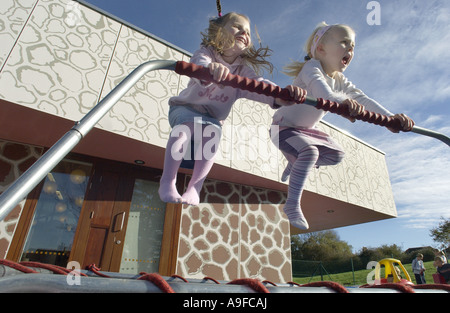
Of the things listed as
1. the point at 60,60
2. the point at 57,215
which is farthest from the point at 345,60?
the point at 57,215

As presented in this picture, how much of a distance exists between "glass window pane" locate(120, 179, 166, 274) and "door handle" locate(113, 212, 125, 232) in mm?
114

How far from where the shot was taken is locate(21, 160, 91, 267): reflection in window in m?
3.23

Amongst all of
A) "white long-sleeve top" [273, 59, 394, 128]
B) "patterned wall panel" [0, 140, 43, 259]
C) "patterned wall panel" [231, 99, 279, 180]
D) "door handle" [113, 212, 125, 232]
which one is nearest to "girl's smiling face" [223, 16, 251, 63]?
"white long-sleeve top" [273, 59, 394, 128]

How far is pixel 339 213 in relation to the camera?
6.55 metres

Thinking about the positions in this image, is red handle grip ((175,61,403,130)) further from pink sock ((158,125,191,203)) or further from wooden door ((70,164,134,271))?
wooden door ((70,164,134,271))

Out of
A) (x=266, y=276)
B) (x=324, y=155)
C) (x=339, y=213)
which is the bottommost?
(x=266, y=276)

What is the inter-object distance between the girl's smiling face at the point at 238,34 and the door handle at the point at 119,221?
3036mm

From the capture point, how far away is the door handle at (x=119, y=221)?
12.1 ft

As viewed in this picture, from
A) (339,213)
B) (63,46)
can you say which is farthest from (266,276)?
(63,46)

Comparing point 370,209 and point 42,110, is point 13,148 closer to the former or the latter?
point 42,110

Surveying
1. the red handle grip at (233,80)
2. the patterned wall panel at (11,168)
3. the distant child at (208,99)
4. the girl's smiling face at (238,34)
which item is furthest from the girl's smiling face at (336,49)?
the patterned wall panel at (11,168)

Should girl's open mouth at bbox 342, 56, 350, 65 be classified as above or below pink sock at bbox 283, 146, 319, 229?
above
